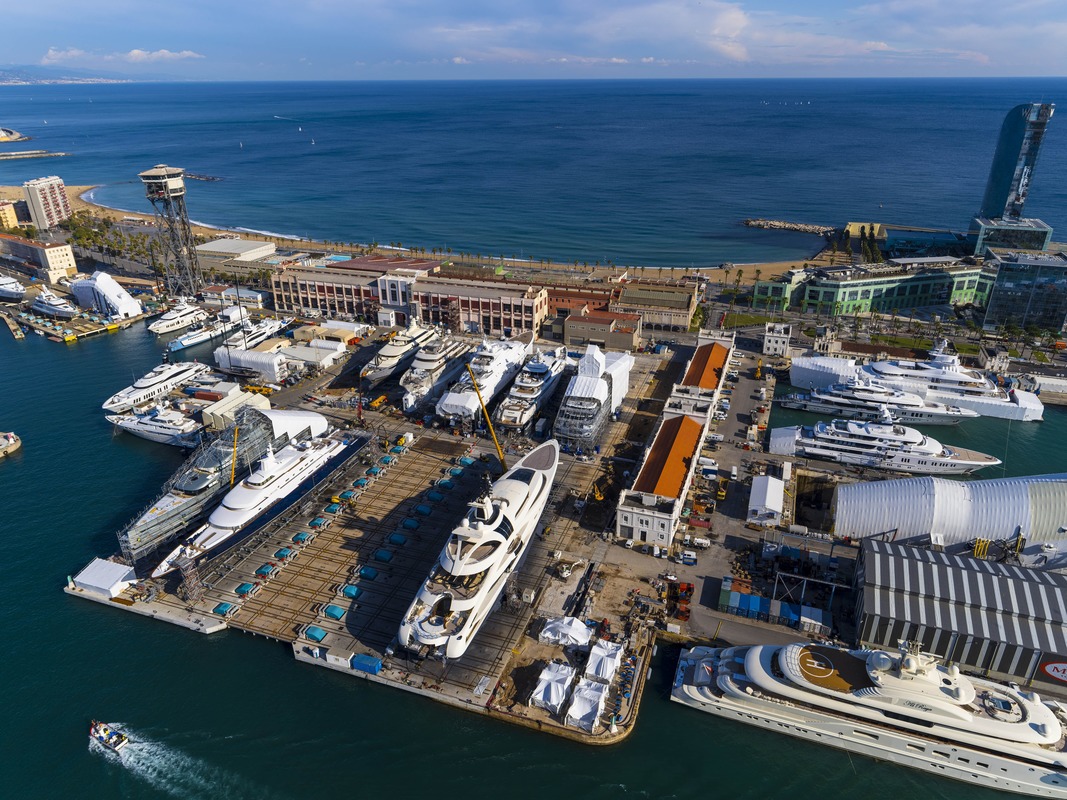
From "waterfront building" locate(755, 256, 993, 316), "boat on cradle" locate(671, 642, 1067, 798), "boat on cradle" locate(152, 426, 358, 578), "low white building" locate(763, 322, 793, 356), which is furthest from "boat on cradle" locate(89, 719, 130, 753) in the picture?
"waterfront building" locate(755, 256, 993, 316)

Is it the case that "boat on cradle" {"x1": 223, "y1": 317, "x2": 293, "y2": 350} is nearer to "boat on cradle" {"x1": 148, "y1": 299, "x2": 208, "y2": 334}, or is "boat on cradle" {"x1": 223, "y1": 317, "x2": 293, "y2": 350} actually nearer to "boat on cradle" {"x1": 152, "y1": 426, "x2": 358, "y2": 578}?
"boat on cradle" {"x1": 148, "y1": 299, "x2": 208, "y2": 334}

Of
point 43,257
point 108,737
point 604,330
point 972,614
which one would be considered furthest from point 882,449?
point 43,257

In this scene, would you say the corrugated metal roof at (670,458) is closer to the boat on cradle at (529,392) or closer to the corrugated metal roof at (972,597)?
the boat on cradle at (529,392)

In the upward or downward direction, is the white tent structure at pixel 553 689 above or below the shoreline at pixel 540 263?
below

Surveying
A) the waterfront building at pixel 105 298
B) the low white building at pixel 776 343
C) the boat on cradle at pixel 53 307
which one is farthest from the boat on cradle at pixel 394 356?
the boat on cradle at pixel 53 307

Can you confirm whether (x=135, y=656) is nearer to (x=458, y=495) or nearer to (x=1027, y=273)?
(x=458, y=495)

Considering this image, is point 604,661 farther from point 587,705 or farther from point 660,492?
point 660,492
